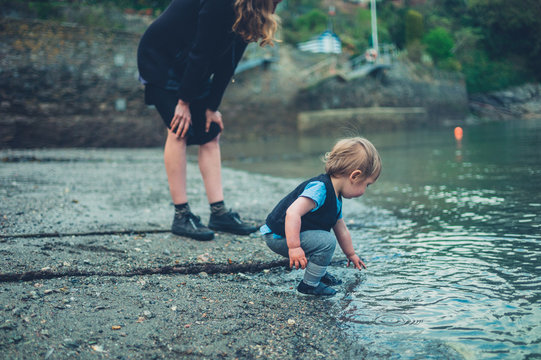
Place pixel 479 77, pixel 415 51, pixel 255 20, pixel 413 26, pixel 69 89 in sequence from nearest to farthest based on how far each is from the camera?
1. pixel 255 20
2. pixel 69 89
3. pixel 415 51
4. pixel 413 26
5. pixel 479 77

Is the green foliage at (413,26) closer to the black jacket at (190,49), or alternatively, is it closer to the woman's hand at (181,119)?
the black jacket at (190,49)

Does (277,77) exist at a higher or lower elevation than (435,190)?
higher

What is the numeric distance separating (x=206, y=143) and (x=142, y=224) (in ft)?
2.22

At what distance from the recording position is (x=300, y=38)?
25.7m

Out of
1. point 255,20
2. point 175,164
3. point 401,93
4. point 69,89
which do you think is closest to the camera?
point 255,20

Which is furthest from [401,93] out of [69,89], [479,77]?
[69,89]

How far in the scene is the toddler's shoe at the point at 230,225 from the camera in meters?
2.96

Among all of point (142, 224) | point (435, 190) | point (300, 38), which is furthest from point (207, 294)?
point (300, 38)

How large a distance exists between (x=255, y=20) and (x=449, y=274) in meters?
1.66

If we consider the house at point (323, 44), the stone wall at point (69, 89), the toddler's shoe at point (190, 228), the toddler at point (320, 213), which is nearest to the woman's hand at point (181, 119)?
the toddler's shoe at point (190, 228)

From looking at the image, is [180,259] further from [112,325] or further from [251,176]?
[251,176]

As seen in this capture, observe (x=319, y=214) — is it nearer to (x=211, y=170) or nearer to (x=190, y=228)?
(x=190, y=228)

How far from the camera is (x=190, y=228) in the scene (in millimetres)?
2777

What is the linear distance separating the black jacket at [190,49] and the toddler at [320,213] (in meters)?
1.01
